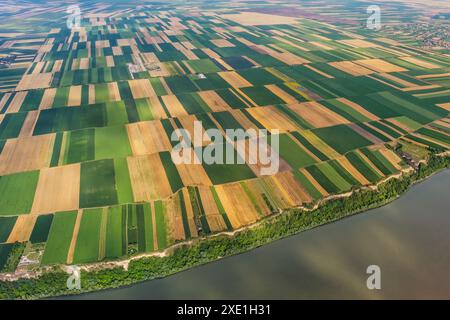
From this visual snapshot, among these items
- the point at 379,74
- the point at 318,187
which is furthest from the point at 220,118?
the point at 379,74

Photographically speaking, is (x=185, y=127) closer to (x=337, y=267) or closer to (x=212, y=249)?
(x=212, y=249)

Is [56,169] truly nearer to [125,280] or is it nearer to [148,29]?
[125,280]

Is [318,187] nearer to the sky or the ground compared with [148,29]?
nearer to the ground

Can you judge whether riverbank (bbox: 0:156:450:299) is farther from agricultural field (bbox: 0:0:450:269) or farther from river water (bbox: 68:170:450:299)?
agricultural field (bbox: 0:0:450:269)

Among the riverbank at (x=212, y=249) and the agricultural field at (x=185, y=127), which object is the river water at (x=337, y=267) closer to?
the riverbank at (x=212, y=249)

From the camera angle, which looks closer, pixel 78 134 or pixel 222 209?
pixel 222 209

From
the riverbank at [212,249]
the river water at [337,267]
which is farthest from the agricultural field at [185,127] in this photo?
the river water at [337,267]

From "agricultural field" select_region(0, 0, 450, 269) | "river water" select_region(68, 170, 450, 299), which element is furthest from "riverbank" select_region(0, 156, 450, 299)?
"agricultural field" select_region(0, 0, 450, 269)

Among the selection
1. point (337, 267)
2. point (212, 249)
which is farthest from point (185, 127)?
point (337, 267)
